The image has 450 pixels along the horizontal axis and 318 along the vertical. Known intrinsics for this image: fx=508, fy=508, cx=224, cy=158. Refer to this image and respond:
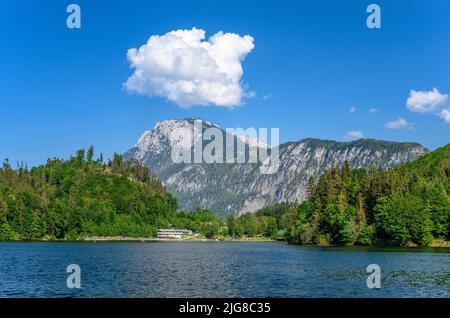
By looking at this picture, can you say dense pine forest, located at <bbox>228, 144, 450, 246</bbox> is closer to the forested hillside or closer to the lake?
the forested hillside

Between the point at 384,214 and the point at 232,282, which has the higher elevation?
the point at 384,214

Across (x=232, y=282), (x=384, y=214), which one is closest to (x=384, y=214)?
(x=384, y=214)

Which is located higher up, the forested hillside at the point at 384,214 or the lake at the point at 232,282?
the forested hillside at the point at 384,214

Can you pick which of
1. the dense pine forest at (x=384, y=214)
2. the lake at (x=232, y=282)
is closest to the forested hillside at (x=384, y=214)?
the dense pine forest at (x=384, y=214)

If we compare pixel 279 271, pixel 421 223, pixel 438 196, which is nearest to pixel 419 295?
pixel 279 271

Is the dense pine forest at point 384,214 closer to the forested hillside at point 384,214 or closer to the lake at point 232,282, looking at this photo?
the forested hillside at point 384,214

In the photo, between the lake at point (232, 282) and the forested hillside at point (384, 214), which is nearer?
the lake at point (232, 282)

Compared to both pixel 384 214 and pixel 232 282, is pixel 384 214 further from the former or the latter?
pixel 232 282

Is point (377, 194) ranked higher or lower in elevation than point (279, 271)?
higher

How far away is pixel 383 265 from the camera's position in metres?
87.1

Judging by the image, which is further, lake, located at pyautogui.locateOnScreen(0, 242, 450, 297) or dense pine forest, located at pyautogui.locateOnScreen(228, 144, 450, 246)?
dense pine forest, located at pyautogui.locateOnScreen(228, 144, 450, 246)

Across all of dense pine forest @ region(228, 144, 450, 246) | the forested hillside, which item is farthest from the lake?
dense pine forest @ region(228, 144, 450, 246)
